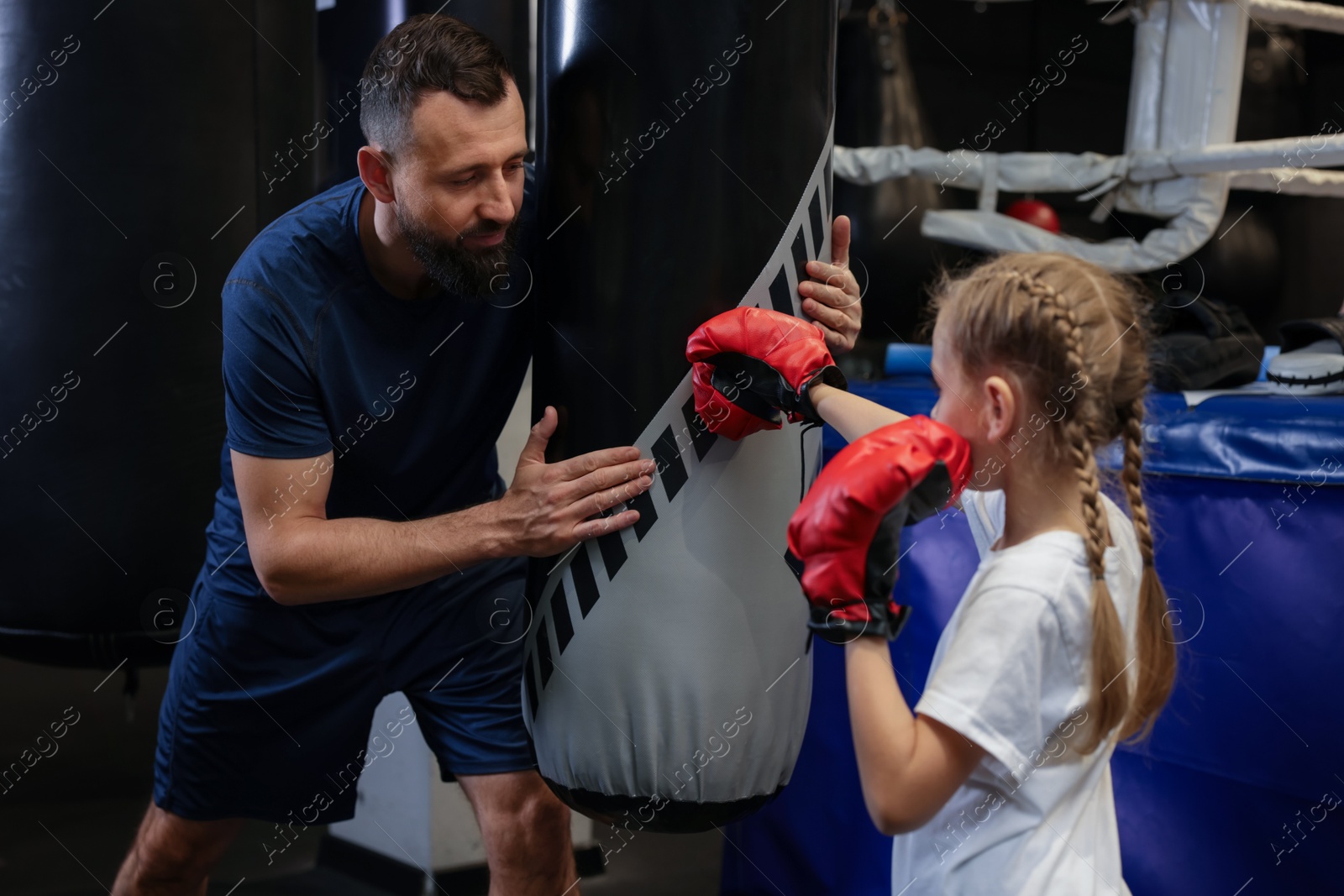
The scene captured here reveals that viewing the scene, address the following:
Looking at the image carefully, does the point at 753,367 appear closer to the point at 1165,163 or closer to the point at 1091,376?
the point at 1091,376

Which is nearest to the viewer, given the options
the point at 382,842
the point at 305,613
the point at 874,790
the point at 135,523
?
the point at 874,790

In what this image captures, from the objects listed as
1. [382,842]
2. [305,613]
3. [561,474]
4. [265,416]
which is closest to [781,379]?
[561,474]

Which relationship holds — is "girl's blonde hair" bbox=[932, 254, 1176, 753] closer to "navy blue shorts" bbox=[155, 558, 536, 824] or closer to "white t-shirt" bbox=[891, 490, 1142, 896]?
"white t-shirt" bbox=[891, 490, 1142, 896]

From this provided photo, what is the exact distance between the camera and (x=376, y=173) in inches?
50.7

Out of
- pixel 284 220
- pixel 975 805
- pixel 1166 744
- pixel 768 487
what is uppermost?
pixel 284 220

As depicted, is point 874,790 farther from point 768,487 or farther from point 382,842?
point 382,842

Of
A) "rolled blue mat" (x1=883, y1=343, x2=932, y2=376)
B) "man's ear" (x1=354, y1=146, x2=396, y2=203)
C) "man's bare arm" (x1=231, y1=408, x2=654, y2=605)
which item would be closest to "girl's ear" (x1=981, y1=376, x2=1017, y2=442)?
"man's bare arm" (x1=231, y1=408, x2=654, y2=605)

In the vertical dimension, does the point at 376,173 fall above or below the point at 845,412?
above

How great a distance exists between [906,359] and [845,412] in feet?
4.87

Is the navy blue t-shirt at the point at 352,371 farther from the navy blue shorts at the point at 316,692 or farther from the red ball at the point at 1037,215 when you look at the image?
the red ball at the point at 1037,215

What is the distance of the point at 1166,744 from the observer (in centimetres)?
154

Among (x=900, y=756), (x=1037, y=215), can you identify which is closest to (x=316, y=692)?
(x=900, y=756)

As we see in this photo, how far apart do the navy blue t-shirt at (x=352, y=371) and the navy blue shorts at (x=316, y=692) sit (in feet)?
0.25

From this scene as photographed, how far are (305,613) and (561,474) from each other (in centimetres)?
52
